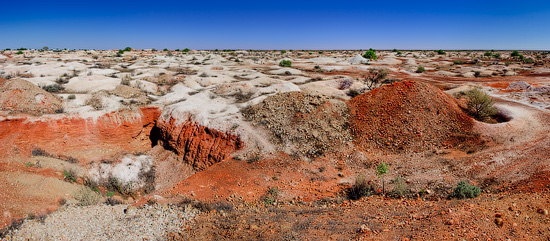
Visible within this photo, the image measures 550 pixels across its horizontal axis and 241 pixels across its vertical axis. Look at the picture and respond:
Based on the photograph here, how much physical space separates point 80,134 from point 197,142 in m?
6.20

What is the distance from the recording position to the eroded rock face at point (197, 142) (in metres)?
12.5

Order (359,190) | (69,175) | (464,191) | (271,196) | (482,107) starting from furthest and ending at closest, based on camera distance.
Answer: (482,107)
(69,175)
(271,196)
(359,190)
(464,191)

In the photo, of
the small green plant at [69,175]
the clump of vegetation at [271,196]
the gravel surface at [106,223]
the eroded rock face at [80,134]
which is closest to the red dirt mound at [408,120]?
the clump of vegetation at [271,196]

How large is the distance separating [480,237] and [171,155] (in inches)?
515

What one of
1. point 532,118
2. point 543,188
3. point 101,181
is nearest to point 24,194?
point 101,181

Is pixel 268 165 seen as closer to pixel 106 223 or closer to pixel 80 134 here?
pixel 106 223

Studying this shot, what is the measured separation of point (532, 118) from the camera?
13.1 m

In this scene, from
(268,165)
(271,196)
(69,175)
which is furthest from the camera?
(268,165)

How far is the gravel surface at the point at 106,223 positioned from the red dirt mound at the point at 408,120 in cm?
942

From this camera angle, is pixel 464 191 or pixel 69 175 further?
pixel 69 175

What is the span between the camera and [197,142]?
13.1 m

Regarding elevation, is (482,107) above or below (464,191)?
above

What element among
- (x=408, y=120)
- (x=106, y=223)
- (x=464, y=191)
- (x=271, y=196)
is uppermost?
(x=408, y=120)

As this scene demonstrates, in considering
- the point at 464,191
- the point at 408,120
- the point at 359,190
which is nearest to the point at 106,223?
the point at 359,190
